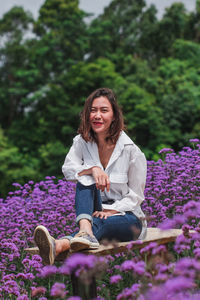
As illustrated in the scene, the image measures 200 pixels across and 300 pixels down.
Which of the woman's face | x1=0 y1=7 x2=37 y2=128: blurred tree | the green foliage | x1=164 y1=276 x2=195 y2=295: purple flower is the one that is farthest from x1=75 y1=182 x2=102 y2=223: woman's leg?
x1=0 y1=7 x2=37 y2=128: blurred tree

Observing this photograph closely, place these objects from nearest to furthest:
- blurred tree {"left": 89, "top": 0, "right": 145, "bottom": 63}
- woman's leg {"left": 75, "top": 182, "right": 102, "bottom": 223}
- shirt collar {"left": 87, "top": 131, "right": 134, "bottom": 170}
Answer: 1. woman's leg {"left": 75, "top": 182, "right": 102, "bottom": 223}
2. shirt collar {"left": 87, "top": 131, "right": 134, "bottom": 170}
3. blurred tree {"left": 89, "top": 0, "right": 145, "bottom": 63}

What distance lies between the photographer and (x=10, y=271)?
368 centimetres

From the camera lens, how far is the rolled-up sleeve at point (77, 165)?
302cm

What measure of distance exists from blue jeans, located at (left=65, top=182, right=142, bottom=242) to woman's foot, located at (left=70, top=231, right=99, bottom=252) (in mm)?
187

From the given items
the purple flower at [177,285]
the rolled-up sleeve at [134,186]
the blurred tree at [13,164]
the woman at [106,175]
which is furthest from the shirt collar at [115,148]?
the blurred tree at [13,164]

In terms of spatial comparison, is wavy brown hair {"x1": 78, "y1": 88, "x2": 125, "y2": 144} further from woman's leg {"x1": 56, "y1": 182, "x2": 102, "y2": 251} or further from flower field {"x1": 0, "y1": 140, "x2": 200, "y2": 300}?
flower field {"x1": 0, "y1": 140, "x2": 200, "y2": 300}

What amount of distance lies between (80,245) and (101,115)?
3.66ft

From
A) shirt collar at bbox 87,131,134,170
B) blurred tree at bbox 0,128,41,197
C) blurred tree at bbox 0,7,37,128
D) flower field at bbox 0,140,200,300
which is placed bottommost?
blurred tree at bbox 0,128,41,197

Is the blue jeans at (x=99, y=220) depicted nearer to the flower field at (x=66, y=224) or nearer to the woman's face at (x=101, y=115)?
the flower field at (x=66, y=224)

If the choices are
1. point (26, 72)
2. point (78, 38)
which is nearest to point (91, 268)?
point (26, 72)

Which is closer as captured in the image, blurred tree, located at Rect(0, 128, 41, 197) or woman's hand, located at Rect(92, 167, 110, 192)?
woman's hand, located at Rect(92, 167, 110, 192)

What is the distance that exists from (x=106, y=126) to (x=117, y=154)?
0.24 m

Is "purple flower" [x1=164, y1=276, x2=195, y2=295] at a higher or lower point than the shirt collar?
lower

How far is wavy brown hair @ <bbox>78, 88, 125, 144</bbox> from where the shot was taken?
131 inches
